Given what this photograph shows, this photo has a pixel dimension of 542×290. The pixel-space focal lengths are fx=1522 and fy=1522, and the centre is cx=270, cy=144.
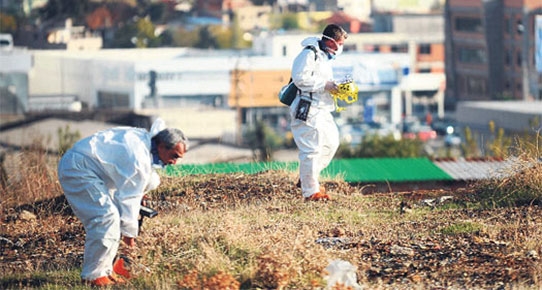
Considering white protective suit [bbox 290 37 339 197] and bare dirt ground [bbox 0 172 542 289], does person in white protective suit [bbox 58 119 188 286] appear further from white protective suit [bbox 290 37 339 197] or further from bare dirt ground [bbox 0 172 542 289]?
white protective suit [bbox 290 37 339 197]

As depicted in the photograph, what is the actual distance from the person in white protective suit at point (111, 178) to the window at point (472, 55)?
3757 inches

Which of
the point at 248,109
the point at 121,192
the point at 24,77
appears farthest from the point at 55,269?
the point at 248,109

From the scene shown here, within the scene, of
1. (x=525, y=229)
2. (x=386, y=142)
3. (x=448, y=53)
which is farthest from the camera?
(x=448, y=53)

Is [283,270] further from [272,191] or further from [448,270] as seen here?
Result: [272,191]

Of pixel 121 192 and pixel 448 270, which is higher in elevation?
pixel 121 192

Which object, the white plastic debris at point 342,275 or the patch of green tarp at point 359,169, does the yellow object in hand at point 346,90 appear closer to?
the patch of green tarp at point 359,169

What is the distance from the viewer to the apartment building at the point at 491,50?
320 feet

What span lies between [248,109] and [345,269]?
85.5 meters

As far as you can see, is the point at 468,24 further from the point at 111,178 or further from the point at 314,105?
the point at 111,178

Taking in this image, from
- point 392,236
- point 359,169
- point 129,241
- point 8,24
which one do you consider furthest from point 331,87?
point 8,24

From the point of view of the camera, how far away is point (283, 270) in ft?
31.7

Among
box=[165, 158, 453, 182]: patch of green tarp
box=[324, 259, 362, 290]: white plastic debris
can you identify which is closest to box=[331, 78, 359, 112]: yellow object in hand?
box=[165, 158, 453, 182]: patch of green tarp

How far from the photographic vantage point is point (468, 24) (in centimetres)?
10681

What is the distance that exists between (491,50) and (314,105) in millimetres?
90655
